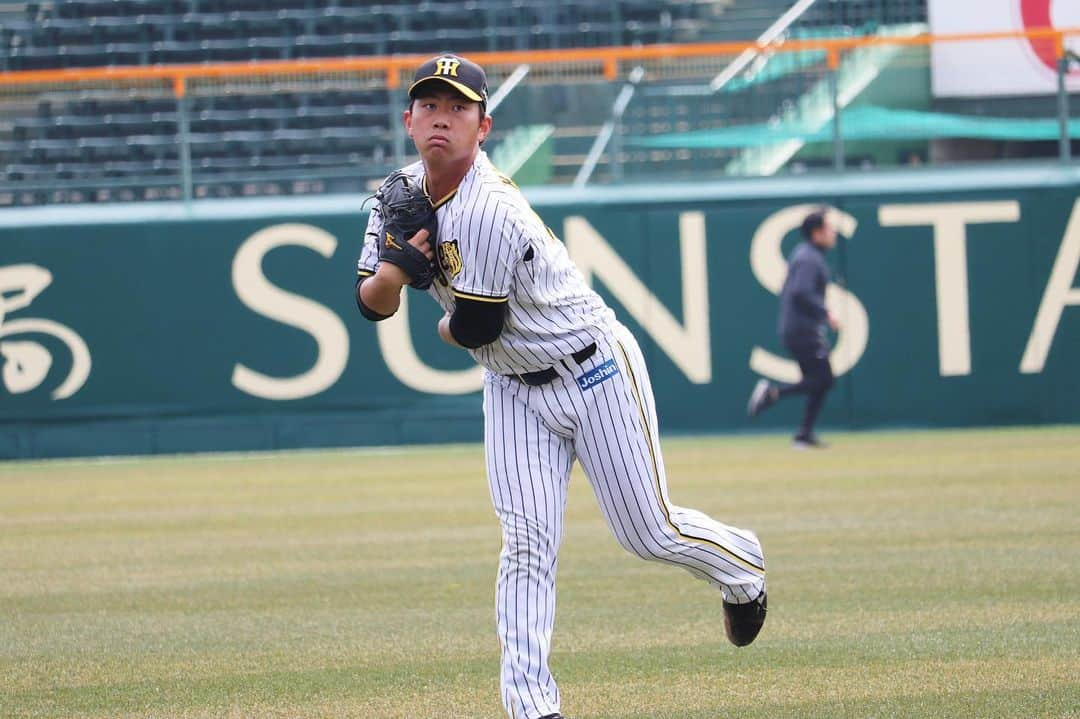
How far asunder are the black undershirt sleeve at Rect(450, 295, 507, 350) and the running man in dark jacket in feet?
35.1

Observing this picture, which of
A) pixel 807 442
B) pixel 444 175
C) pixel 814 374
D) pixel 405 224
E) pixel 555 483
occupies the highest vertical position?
pixel 444 175

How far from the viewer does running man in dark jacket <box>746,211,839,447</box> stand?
15.2 meters

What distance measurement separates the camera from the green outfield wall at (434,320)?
55.2 ft

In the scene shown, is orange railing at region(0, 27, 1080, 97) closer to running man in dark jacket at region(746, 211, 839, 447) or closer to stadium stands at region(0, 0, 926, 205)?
stadium stands at region(0, 0, 926, 205)

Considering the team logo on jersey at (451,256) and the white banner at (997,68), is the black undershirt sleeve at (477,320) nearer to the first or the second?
the team logo on jersey at (451,256)

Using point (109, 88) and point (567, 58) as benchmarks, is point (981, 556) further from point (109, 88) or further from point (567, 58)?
point (109, 88)

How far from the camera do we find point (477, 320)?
184 inches

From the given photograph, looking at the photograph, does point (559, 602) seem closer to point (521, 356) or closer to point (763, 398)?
point (521, 356)

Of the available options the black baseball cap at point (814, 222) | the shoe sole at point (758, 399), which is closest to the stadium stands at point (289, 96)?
the black baseball cap at point (814, 222)

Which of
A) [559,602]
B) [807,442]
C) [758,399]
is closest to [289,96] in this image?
[758,399]

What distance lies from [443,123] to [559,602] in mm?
3393

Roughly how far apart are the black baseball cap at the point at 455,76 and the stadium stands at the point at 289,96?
12379 millimetres

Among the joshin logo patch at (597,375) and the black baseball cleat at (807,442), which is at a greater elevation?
the joshin logo patch at (597,375)

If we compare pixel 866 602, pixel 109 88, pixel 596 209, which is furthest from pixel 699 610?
pixel 109 88
